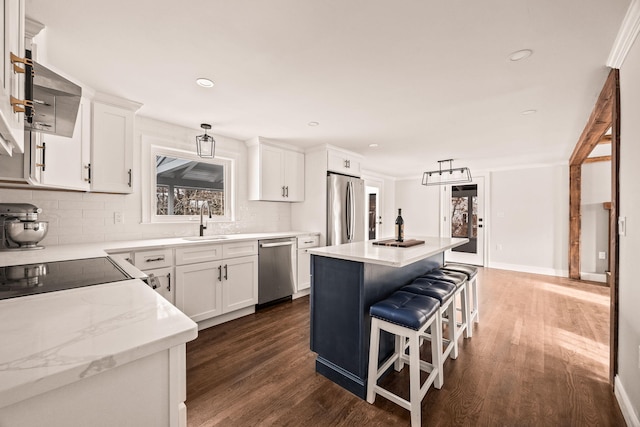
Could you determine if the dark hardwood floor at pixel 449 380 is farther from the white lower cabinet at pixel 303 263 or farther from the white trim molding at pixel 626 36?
the white trim molding at pixel 626 36

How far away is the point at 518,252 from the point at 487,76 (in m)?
4.81

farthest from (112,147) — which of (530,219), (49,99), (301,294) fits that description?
(530,219)

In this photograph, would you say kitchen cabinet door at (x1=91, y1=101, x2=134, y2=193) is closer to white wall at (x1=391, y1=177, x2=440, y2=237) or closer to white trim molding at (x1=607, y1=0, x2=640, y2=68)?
white trim molding at (x1=607, y1=0, x2=640, y2=68)

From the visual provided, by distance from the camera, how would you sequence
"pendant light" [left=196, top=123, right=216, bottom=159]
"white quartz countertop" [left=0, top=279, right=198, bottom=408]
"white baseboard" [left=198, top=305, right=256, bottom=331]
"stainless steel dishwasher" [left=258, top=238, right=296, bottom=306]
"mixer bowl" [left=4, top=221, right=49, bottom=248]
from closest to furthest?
"white quartz countertop" [left=0, top=279, right=198, bottom=408] → "mixer bowl" [left=4, top=221, right=49, bottom=248] → "white baseboard" [left=198, top=305, right=256, bottom=331] → "pendant light" [left=196, top=123, right=216, bottom=159] → "stainless steel dishwasher" [left=258, top=238, right=296, bottom=306]

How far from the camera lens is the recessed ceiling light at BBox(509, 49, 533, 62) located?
5.75 feet

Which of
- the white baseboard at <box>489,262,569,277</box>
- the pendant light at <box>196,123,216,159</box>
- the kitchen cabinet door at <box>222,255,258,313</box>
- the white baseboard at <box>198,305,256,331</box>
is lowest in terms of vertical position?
the white baseboard at <box>198,305,256,331</box>

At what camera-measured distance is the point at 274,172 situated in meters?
3.95

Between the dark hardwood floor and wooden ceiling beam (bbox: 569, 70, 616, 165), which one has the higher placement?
wooden ceiling beam (bbox: 569, 70, 616, 165)

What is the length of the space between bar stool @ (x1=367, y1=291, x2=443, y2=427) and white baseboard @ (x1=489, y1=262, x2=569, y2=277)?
4.88 m

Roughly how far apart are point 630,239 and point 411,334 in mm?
1410

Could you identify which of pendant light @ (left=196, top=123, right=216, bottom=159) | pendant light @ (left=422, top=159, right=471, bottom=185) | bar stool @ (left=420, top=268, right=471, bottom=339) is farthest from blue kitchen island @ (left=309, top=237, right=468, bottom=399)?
pendant light @ (left=422, top=159, right=471, bottom=185)

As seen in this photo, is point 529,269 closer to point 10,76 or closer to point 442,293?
point 442,293

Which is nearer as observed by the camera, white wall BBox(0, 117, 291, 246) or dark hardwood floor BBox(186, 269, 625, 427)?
dark hardwood floor BBox(186, 269, 625, 427)

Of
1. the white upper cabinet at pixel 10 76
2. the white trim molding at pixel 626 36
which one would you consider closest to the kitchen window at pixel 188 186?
the white upper cabinet at pixel 10 76
